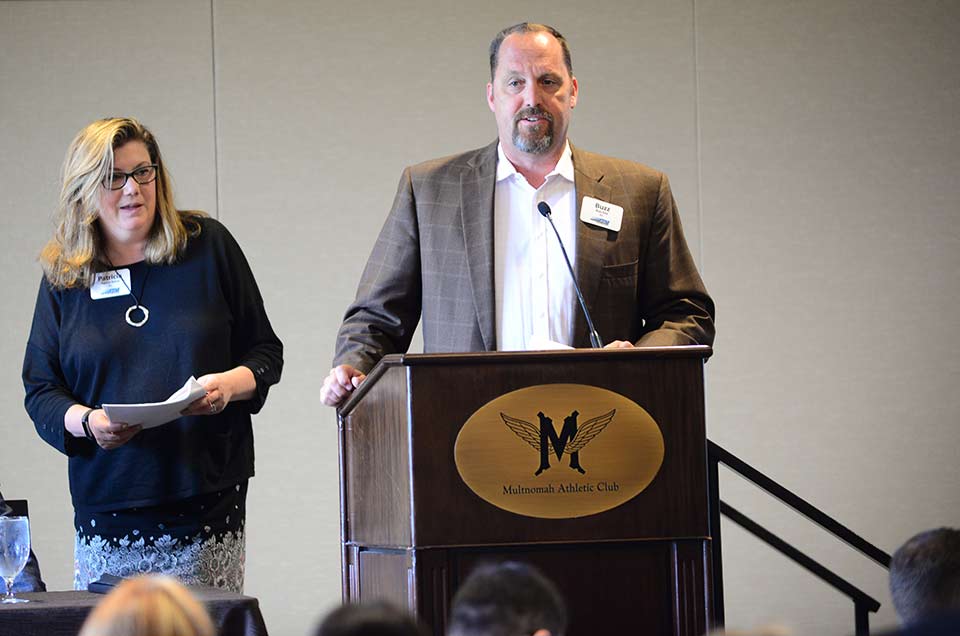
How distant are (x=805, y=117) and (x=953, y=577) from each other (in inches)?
182

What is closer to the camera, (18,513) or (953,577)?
(953,577)

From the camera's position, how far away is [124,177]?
10.6 ft

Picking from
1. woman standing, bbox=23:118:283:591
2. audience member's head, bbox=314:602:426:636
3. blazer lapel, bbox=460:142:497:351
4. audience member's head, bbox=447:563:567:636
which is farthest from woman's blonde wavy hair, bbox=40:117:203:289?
audience member's head, bbox=314:602:426:636

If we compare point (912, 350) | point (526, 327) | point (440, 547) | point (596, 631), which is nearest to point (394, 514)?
point (440, 547)

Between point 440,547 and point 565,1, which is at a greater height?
point 565,1

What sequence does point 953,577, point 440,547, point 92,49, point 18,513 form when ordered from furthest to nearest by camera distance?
point 92,49
point 18,513
point 440,547
point 953,577

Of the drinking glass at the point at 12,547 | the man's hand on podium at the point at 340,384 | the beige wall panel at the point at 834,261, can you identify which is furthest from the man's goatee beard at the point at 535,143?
the beige wall panel at the point at 834,261

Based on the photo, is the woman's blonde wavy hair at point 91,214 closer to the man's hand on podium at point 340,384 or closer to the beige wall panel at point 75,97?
the man's hand on podium at point 340,384

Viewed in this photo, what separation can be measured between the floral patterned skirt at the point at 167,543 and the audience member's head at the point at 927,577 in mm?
1760

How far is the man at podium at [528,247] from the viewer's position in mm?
3047

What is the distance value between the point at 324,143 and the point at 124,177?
2.94 m

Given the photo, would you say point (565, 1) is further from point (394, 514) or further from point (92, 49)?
point (394, 514)

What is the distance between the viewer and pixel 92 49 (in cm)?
607

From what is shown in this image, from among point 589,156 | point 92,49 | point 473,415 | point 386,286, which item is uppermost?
point 92,49
